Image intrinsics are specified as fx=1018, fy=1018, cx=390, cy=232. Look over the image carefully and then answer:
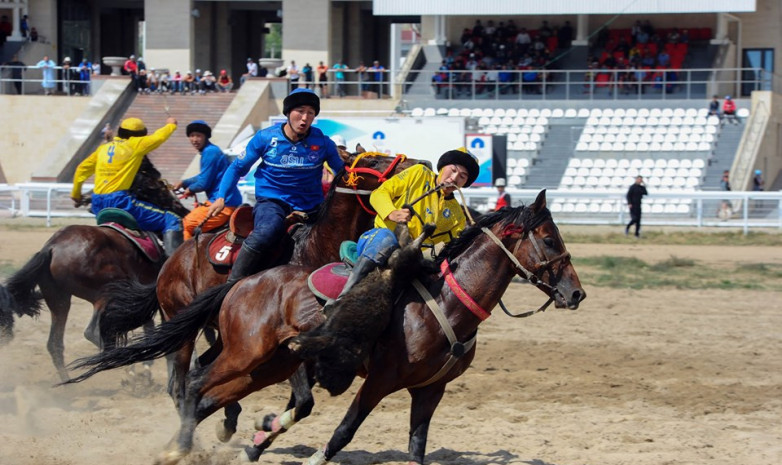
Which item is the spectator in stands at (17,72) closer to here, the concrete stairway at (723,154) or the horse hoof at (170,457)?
the concrete stairway at (723,154)

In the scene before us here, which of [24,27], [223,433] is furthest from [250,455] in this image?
[24,27]

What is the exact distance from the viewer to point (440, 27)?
35750mm

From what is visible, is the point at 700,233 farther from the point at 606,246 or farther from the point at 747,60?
the point at 747,60

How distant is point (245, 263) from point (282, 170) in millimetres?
722

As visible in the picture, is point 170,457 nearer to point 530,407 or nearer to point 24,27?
point 530,407

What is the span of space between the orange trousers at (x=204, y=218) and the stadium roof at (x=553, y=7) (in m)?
27.1

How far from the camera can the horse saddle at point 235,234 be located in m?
7.32

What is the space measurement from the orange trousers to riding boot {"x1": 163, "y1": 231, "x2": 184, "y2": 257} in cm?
80

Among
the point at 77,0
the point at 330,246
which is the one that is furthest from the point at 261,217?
the point at 77,0

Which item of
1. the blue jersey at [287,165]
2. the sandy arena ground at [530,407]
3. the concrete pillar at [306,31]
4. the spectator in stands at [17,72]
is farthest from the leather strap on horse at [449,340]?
the spectator in stands at [17,72]

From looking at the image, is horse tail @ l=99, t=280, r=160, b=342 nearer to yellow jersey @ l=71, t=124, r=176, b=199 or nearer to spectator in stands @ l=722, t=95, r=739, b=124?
yellow jersey @ l=71, t=124, r=176, b=199

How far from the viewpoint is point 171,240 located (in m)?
9.42

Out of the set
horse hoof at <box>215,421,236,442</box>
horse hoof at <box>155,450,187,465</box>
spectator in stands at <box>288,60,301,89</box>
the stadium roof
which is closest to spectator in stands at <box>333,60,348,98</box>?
spectator in stands at <box>288,60,301,89</box>

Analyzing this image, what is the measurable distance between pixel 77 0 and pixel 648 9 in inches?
899
